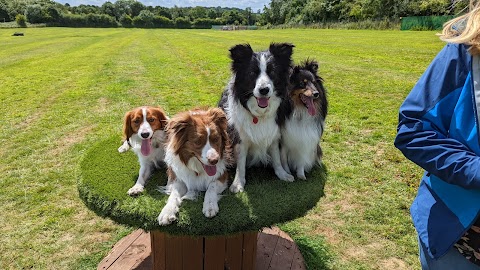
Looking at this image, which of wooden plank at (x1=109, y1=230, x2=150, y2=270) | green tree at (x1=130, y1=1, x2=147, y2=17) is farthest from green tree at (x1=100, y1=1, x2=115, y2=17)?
wooden plank at (x1=109, y1=230, x2=150, y2=270)

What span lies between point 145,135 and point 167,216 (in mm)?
905

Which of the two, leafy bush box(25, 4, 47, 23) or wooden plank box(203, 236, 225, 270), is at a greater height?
wooden plank box(203, 236, 225, 270)

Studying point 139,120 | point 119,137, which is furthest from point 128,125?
point 119,137

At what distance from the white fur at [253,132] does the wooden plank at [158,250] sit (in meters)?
0.79

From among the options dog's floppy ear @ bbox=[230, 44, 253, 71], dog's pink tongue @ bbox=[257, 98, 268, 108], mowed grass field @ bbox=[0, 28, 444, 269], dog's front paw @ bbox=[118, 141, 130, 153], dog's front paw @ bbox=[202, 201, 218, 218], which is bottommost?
mowed grass field @ bbox=[0, 28, 444, 269]

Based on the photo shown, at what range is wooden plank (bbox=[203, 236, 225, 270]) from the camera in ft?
10.5

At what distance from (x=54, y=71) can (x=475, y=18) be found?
17132 mm

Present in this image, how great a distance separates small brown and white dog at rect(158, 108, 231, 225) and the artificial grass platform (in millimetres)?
79

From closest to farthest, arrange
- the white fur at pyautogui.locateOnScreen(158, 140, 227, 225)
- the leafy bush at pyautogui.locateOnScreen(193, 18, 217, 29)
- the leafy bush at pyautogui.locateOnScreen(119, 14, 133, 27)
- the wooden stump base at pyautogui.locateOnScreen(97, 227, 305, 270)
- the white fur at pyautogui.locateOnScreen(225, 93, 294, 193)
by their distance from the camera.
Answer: the white fur at pyautogui.locateOnScreen(158, 140, 227, 225) → the wooden stump base at pyautogui.locateOnScreen(97, 227, 305, 270) → the white fur at pyautogui.locateOnScreen(225, 93, 294, 193) → the leafy bush at pyautogui.locateOnScreen(119, 14, 133, 27) → the leafy bush at pyautogui.locateOnScreen(193, 18, 217, 29)

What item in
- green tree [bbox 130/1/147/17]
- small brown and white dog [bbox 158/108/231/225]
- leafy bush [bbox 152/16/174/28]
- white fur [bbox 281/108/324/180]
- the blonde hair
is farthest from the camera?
green tree [bbox 130/1/147/17]

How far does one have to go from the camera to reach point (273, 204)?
124 inches

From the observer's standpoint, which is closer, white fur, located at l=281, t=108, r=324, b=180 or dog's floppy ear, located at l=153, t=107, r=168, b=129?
dog's floppy ear, located at l=153, t=107, r=168, b=129

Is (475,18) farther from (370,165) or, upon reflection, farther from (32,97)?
(32,97)

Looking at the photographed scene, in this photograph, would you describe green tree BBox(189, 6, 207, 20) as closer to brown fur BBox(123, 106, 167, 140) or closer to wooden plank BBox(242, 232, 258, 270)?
brown fur BBox(123, 106, 167, 140)
